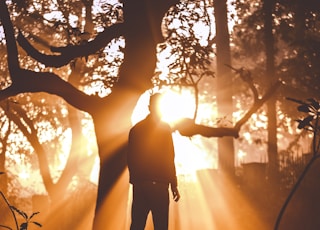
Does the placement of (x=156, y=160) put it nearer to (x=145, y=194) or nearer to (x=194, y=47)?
(x=145, y=194)

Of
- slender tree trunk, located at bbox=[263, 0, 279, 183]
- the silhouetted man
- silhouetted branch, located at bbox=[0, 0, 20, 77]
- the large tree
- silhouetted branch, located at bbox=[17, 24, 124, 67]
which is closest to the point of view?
the silhouetted man

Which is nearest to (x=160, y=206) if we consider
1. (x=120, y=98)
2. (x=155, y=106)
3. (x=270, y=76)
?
(x=155, y=106)

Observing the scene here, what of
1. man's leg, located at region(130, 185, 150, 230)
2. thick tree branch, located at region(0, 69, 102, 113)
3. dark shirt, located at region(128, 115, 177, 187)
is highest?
thick tree branch, located at region(0, 69, 102, 113)

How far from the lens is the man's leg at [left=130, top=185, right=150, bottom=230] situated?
7.19m

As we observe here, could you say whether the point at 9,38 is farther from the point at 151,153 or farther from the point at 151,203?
the point at 151,203

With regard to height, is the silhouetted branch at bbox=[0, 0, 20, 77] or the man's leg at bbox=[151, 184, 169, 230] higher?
the silhouetted branch at bbox=[0, 0, 20, 77]

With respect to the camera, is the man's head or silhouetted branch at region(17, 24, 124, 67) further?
silhouetted branch at region(17, 24, 124, 67)

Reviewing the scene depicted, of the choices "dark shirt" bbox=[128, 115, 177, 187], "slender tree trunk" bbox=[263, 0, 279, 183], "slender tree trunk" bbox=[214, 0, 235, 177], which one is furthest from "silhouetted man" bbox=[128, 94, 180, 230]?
"slender tree trunk" bbox=[214, 0, 235, 177]

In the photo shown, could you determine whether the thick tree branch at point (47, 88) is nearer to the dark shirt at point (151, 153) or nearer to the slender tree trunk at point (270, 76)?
the dark shirt at point (151, 153)

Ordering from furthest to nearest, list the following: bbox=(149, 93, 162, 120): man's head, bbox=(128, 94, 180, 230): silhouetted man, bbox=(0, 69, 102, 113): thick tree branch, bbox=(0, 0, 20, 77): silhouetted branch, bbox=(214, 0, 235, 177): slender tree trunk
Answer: bbox=(214, 0, 235, 177): slender tree trunk, bbox=(0, 69, 102, 113): thick tree branch, bbox=(0, 0, 20, 77): silhouetted branch, bbox=(149, 93, 162, 120): man's head, bbox=(128, 94, 180, 230): silhouetted man

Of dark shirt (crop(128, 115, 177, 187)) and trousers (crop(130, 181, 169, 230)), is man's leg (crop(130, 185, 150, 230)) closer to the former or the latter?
trousers (crop(130, 181, 169, 230))

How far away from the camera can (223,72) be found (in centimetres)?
2545

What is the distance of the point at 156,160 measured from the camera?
7125 millimetres

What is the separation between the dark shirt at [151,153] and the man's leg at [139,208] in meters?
0.14
